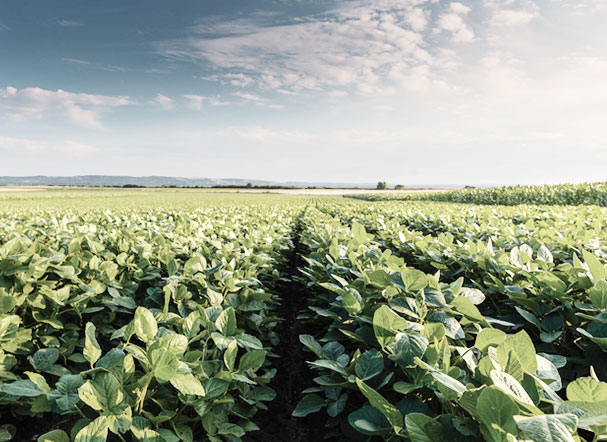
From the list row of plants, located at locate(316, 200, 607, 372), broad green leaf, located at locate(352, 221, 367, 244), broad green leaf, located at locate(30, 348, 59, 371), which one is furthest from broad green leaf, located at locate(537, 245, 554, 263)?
broad green leaf, located at locate(30, 348, 59, 371)

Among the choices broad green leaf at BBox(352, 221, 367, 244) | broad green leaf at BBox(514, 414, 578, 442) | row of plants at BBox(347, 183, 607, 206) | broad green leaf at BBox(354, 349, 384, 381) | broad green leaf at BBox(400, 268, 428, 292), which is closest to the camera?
broad green leaf at BBox(514, 414, 578, 442)

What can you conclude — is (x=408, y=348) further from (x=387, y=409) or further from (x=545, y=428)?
(x=545, y=428)

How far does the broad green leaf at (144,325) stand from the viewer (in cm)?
136

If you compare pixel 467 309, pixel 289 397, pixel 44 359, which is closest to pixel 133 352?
pixel 44 359

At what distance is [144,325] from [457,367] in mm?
1314

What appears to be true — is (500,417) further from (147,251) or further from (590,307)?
→ (147,251)

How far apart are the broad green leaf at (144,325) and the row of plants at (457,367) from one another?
2.45 ft

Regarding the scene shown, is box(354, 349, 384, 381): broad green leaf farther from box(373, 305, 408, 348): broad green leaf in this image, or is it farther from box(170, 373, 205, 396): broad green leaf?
box(170, 373, 205, 396): broad green leaf

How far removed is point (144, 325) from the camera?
1.37m

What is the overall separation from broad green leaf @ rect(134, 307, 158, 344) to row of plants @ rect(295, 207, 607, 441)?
75 centimetres

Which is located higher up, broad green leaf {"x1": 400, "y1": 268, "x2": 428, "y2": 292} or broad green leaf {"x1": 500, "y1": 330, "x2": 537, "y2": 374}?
broad green leaf {"x1": 400, "y1": 268, "x2": 428, "y2": 292}

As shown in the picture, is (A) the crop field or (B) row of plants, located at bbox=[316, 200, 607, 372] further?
(B) row of plants, located at bbox=[316, 200, 607, 372]

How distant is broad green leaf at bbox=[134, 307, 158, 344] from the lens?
4.45 ft

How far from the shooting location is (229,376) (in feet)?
4.59
